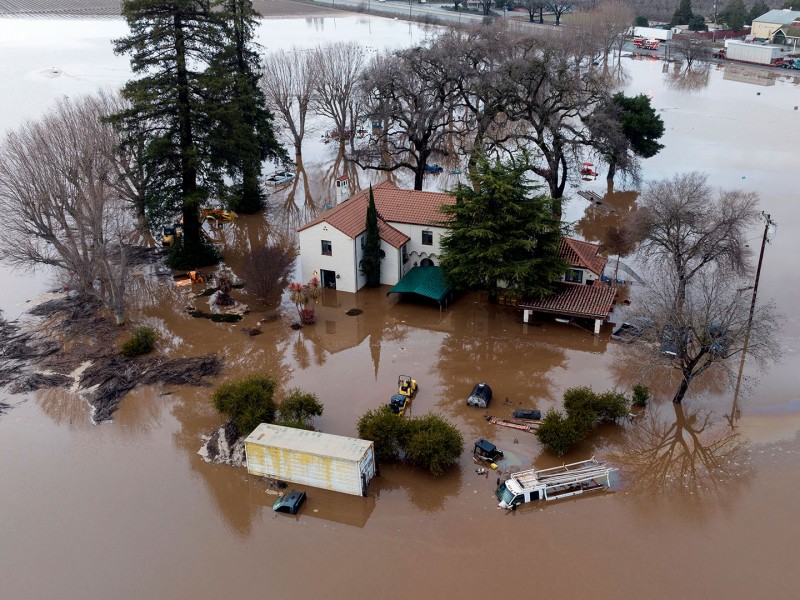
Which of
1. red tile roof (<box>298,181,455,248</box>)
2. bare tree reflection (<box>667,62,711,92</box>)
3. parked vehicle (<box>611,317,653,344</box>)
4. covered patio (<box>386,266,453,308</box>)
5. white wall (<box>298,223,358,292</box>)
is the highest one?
bare tree reflection (<box>667,62,711,92</box>)

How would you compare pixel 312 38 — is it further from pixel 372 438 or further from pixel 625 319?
pixel 372 438

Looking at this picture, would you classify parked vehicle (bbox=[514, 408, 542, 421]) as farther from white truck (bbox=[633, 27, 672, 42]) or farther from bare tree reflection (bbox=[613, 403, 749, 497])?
white truck (bbox=[633, 27, 672, 42])

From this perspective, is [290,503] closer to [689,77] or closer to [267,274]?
[267,274]

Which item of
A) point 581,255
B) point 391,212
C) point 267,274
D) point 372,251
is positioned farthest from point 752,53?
point 267,274

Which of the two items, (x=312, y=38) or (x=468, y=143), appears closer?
(x=468, y=143)

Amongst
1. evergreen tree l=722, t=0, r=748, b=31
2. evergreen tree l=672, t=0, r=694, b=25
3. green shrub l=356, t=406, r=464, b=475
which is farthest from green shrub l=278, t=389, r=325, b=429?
evergreen tree l=672, t=0, r=694, b=25

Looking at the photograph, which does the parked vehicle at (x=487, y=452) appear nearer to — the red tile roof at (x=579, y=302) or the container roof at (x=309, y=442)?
the container roof at (x=309, y=442)

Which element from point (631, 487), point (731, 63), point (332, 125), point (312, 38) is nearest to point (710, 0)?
point (731, 63)
